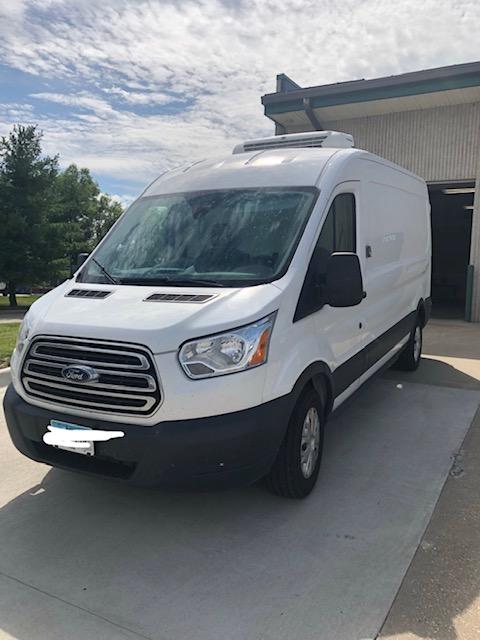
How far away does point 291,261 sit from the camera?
3344mm

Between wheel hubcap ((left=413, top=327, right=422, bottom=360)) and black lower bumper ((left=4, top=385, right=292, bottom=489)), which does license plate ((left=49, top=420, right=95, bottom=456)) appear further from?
wheel hubcap ((left=413, top=327, right=422, bottom=360))

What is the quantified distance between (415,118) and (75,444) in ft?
40.6

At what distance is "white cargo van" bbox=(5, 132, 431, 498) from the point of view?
280 cm

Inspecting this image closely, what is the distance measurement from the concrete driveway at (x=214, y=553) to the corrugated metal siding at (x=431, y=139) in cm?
1009

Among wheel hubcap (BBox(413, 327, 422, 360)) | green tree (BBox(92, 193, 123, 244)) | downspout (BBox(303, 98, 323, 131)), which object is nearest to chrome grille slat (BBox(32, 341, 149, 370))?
wheel hubcap (BBox(413, 327, 422, 360))

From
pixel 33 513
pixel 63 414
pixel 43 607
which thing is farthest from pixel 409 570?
pixel 33 513

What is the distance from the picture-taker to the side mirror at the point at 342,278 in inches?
131

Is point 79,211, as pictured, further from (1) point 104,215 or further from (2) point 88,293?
(2) point 88,293

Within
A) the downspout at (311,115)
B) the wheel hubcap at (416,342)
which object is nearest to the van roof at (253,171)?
the wheel hubcap at (416,342)

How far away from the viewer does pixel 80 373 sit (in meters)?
2.91

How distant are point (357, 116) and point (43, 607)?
1321 cm

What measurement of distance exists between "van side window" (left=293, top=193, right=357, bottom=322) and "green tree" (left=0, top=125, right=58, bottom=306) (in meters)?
21.9

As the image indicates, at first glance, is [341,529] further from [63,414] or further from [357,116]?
[357,116]

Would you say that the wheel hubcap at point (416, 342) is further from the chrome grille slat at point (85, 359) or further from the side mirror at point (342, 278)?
the chrome grille slat at point (85, 359)
